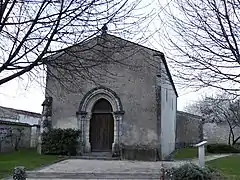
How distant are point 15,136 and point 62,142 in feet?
25.1

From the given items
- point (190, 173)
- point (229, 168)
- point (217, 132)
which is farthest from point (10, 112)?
point (190, 173)

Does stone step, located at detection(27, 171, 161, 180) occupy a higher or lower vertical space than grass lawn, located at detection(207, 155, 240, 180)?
lower

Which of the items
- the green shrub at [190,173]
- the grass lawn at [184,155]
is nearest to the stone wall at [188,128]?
the grass lawn at [184,155]

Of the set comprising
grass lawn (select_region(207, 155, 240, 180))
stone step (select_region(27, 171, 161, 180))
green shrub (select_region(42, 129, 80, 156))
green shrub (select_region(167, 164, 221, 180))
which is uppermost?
green shrub (select_region(42, 129, 80, 156))

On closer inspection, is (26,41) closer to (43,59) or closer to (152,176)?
(43,59)

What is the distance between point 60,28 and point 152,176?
8.81 meters

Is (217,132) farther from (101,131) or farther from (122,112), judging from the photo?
(122,112)

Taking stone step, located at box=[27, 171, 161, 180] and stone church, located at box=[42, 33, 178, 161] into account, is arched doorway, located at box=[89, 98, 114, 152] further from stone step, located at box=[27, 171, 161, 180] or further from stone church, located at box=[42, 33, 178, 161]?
stone step, located at box=[27, 171, 161, 180]

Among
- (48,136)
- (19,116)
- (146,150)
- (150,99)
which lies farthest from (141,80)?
(19,116)

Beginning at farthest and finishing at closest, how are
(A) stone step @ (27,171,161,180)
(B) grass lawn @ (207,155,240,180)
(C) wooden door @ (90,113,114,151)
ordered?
(C) wooden door @ (90,113,114,151) < (A) stone step @ (27,171,161,180) < (B) grass lawn @ (207,155,240,180)

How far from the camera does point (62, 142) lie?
22.2 meters

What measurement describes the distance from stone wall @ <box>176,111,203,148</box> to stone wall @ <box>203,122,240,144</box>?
7.63 meters

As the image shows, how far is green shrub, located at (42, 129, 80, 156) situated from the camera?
Answer: 22.1 m

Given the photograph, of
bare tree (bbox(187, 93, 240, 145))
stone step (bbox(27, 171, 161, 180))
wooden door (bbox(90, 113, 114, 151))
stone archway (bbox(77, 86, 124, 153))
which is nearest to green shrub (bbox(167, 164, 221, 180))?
stone step (bbox(27, 171, 161, 180))
